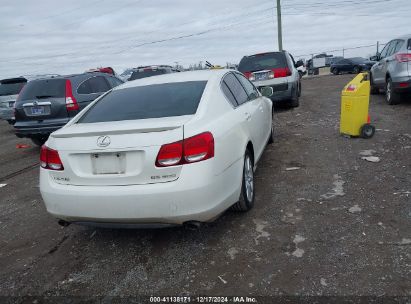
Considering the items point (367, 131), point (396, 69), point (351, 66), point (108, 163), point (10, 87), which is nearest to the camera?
point (108, 163)

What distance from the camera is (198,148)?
317cm

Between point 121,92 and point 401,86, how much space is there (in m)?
7.11

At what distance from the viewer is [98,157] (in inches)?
128

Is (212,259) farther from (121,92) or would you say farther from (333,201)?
(121,92)

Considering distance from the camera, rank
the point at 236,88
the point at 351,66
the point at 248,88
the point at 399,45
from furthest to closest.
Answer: the point at 351,66 → the point at 399,45 → the point at 248,88 → the point at 236,88

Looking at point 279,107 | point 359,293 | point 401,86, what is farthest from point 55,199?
point 279,107

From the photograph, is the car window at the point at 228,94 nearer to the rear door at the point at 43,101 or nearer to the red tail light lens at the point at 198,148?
the red tail light lens at the point at 198,148

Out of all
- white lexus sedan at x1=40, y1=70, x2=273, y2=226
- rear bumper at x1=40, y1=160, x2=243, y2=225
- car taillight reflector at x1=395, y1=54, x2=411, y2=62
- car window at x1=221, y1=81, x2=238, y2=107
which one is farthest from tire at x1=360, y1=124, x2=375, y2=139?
rear bumper at x1=40, y1=160, x2=243, y2=225

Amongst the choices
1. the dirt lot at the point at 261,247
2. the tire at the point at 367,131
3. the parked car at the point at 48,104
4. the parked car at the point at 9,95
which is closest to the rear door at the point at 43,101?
the parked car at the point at 48,104

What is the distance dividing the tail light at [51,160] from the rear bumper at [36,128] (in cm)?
448

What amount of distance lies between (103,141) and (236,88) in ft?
7.27

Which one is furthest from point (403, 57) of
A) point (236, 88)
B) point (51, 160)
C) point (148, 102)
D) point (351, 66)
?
point (351, 66)

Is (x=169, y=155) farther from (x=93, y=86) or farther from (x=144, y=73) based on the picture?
(x=144, y=73)

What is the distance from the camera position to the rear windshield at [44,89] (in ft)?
26.3
